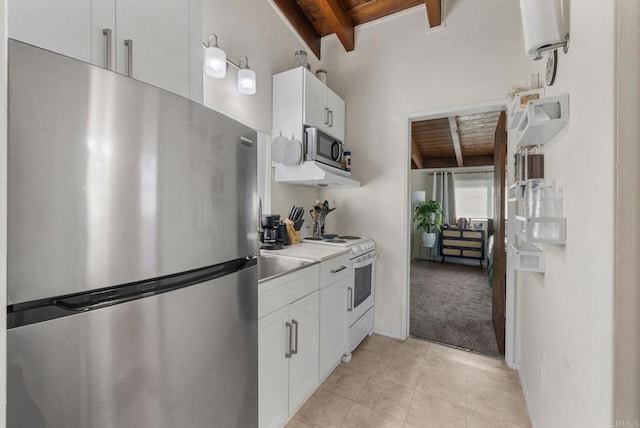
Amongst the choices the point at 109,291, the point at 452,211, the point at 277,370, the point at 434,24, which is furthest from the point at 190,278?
the point at 452,211

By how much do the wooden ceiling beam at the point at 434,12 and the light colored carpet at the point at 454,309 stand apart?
2936 mm

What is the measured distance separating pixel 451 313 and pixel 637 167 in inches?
119

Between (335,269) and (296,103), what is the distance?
1.38m

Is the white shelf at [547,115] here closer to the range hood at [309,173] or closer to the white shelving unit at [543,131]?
the white shelving unit at [543,131]

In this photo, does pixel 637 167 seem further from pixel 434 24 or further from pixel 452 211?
pixel 452 211

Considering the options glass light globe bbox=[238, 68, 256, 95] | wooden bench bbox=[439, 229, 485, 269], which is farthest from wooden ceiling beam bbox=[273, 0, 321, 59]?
wooden bench bbox=[439, 229, 485, 269]

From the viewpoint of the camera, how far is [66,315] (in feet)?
1.79

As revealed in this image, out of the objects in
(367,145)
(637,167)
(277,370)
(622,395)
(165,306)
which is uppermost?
(367,145)

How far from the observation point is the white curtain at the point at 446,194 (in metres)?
6.46

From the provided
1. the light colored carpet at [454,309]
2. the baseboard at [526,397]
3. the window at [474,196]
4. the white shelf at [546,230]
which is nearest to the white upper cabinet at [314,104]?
the white shelf at [546,230]

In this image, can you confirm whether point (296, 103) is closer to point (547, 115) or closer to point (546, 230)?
point (547, 115)

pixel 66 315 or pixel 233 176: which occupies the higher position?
pixel 233 176

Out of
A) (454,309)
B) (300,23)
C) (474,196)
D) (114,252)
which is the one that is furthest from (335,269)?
(474,196)

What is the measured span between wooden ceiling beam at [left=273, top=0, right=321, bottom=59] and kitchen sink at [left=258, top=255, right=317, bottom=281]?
2209mm
